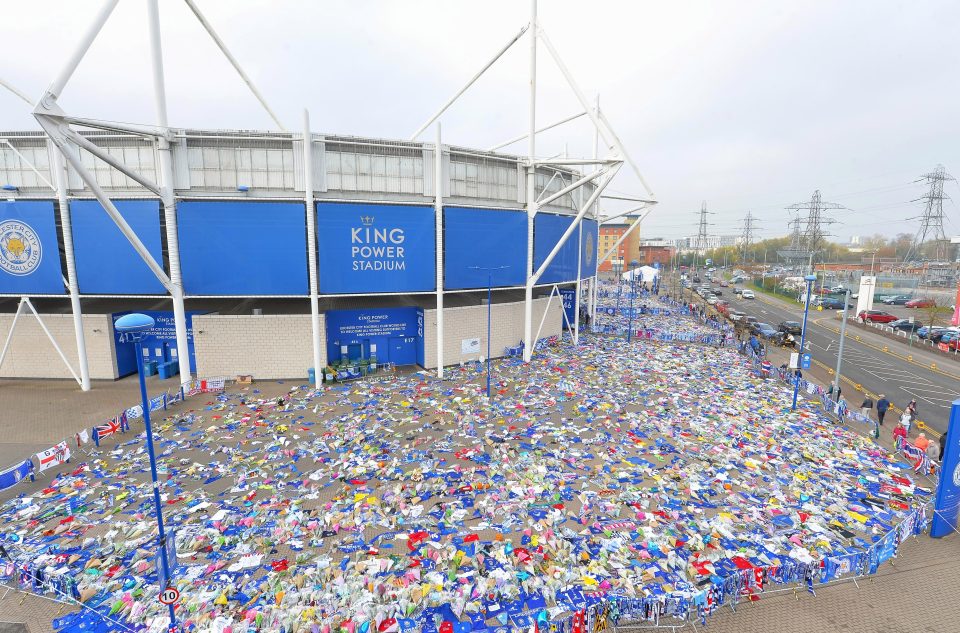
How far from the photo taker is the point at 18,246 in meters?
18.9

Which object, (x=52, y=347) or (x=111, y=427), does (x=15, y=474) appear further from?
(x=52, y=347)

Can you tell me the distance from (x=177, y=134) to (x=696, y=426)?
2428cm

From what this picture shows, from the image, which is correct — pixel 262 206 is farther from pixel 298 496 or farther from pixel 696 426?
pixel 696 426

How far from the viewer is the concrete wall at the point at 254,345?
20.2m

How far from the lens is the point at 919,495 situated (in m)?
11.2

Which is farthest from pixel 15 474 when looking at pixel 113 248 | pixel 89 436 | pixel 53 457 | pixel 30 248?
pixel 30 248

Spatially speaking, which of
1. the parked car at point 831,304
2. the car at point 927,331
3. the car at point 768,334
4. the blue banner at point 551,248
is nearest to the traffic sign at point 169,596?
the blue banner at point 551,248

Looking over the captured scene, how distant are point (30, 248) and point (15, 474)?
12940mm

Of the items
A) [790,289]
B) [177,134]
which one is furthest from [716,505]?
[790,289]

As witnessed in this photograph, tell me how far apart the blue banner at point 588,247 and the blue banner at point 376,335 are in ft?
46.7

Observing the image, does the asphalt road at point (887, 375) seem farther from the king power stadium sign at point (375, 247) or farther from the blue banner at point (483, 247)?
the king power stadium sign at point (375, 247)

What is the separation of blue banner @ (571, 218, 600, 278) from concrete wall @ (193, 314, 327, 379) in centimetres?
1902

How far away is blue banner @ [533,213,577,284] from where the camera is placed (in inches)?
992

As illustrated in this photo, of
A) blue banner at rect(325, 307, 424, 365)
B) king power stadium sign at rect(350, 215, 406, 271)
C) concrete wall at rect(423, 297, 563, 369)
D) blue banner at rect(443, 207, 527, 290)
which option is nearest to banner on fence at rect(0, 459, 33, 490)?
blue banner at rect(325, 307, 424, 365)
